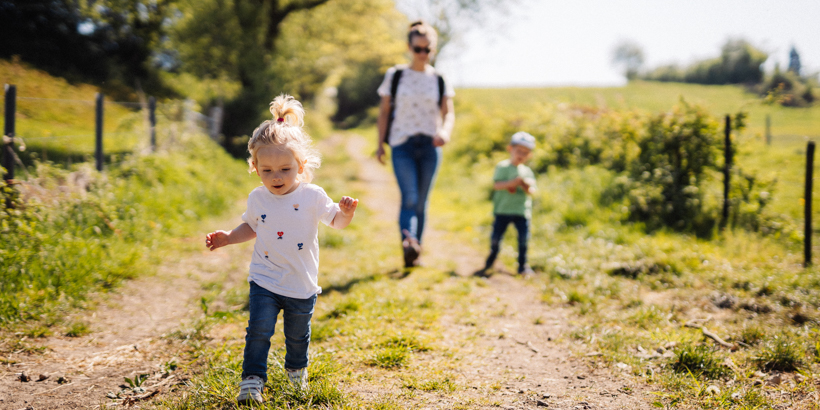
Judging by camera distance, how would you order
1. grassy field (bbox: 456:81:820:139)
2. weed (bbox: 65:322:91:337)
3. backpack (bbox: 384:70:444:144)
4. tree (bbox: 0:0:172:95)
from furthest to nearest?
1. tree (bbox: 0:0:172:95)
2. grassy field (bbox: 456:81:820:139)
3. backpack (bbox: 384:70:444:144)
4. weed (bbox: 65:322:91:337)

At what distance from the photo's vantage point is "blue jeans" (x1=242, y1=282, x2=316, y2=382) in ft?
7.39

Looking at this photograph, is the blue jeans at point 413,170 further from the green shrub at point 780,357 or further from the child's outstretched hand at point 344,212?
the green shrub at point 780,357

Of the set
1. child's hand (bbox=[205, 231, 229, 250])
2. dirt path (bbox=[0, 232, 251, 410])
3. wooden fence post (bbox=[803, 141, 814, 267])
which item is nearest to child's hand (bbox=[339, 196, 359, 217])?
child's hand (bbox=[205, 231, 229, 250])

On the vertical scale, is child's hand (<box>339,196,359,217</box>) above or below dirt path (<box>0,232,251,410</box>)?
above

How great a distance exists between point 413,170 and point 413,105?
2.00ft

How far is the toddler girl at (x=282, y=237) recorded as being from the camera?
7.47 ft

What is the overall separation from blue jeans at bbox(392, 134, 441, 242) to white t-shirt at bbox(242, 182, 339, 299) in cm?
216

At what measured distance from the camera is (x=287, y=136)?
231cm

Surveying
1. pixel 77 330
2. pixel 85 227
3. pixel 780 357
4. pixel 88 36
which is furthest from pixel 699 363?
pixel 88 36

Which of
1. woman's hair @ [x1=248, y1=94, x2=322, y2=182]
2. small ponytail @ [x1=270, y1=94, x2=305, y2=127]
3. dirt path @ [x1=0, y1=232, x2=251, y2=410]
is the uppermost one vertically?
small ponytail @ [x1=270, y1=94, x2=305, y2=127]

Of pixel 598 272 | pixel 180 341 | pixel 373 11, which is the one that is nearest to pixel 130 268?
pixel 180 341

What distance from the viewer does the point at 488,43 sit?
77.7ft

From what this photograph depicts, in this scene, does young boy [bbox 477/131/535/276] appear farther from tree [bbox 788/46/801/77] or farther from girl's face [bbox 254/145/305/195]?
tree [bbox 788/46/801/77]

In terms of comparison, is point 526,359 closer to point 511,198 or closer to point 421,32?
point 511,198
